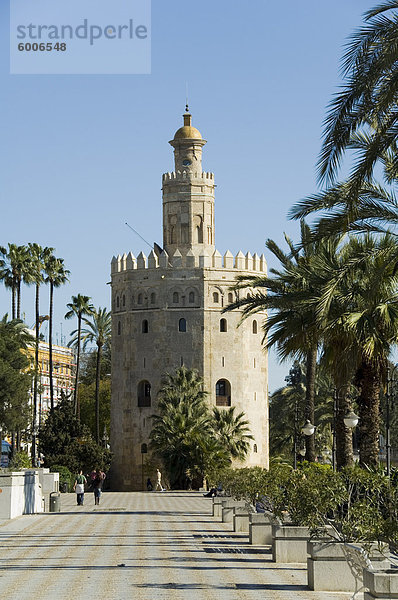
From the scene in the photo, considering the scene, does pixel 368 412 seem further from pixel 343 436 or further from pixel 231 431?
pixel 231 431

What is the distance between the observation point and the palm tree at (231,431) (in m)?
65.1

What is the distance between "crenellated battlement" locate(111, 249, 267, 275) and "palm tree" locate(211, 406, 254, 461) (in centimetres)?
965

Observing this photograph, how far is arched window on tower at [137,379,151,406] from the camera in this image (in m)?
70.3

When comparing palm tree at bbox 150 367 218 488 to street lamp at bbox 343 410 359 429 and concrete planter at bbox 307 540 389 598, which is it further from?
concrete planter at bbox 307 540 389 598

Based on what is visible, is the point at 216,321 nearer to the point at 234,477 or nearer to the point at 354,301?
the point at 234,477

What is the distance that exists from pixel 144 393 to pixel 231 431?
23.5 ft

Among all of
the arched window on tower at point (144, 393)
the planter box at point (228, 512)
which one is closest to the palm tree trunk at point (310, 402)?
the planter box at point (228, 512)

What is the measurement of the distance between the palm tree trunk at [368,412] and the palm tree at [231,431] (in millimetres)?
41385

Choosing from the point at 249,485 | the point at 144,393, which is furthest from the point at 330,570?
the point at 144,393

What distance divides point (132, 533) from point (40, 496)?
11.4m

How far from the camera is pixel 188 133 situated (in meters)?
74.7

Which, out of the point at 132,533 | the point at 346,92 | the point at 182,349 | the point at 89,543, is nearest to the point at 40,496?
the point at 132,533

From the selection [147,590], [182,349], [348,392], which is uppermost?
[182,349]

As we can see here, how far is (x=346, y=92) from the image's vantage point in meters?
14.1
